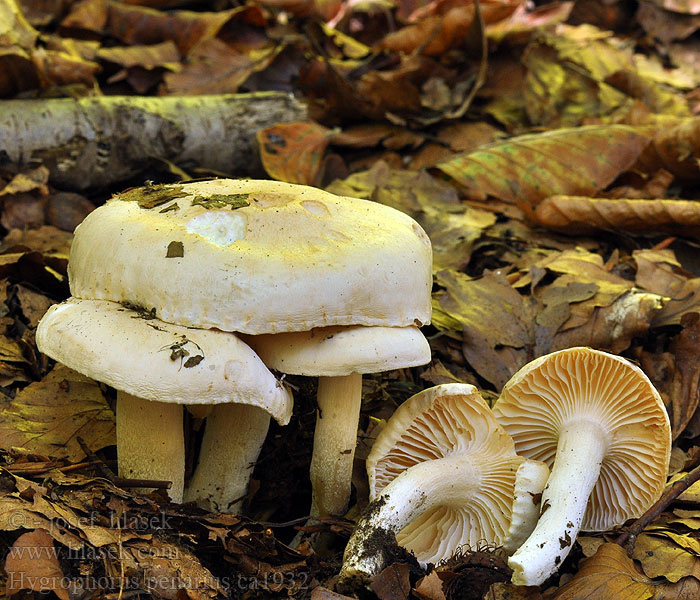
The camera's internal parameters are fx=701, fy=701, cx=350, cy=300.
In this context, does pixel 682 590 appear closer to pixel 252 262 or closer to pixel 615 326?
pixel 615 326

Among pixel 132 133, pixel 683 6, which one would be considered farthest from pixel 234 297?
pixel 683 6

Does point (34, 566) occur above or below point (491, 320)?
above

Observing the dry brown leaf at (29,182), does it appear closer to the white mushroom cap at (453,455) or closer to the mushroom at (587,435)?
the white mushroom cap at (453,455)

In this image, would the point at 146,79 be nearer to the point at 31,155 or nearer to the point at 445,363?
the point at 31,155

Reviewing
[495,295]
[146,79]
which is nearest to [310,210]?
[495,295]

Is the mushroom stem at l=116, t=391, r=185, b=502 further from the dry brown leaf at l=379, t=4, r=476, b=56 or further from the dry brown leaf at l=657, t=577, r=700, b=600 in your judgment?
the dry brown leaf at l=379, t=4, r=476, b=56

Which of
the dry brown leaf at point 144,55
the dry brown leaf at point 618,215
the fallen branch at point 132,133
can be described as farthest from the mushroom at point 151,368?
the dry brown leaf at point 144,55
